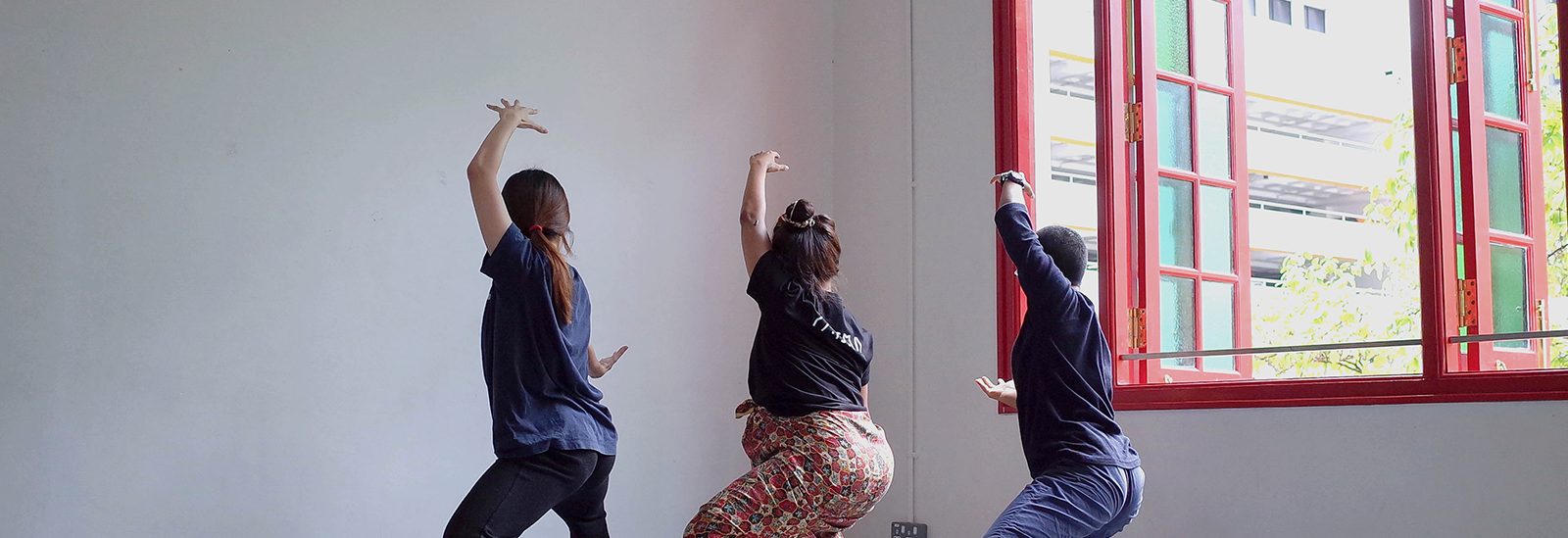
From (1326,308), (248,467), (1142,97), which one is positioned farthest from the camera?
(1326,308)

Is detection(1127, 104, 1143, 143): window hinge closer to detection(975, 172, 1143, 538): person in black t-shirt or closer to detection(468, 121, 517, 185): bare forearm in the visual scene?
detection(975, 172, 1143, 538): person in black t-shirt

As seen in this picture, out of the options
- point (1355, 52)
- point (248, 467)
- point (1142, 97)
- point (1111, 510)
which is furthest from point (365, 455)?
point (1355, 52)

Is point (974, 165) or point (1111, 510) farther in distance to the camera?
point (974, 165)

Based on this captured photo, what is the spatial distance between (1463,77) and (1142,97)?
934mm

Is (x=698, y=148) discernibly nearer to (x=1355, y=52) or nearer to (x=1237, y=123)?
(x=1237, y=123)

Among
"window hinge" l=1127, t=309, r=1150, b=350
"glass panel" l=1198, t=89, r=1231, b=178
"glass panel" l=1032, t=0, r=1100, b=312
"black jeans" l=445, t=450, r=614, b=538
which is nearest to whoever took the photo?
"black jeans" l=445, t=450, r=614, b=538

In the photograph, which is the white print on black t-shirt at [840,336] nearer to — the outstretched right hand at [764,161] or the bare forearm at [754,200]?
the bare forearm at [754,200]

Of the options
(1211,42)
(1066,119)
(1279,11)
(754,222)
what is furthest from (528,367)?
(1066,119)

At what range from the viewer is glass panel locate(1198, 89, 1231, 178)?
3.83 m

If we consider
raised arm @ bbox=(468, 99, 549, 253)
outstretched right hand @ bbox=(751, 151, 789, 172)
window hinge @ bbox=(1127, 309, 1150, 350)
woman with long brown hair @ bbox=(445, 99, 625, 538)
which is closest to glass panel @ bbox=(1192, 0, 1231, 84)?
window hinge @ bbox=(1127, 309, 1150, 350)

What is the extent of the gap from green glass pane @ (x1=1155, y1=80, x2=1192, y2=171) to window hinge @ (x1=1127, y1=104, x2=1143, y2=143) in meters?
0.08

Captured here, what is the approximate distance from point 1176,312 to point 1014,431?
2.05 ft

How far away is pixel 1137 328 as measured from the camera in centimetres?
375

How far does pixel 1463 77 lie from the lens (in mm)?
3061
